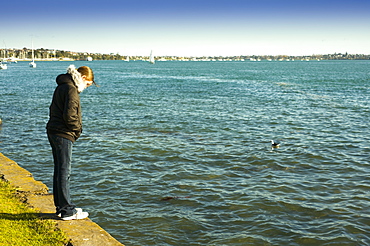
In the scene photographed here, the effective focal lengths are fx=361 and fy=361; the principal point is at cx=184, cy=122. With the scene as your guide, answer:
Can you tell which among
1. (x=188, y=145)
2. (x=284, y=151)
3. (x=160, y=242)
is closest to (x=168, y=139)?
(x=188, y=145)

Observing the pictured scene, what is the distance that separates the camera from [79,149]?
1380 cm

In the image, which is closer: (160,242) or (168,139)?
(160,242)

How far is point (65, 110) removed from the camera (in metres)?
5.36

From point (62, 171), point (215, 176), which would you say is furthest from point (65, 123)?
point (215, 176)

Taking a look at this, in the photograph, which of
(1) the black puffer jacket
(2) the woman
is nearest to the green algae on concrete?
(2) the woman

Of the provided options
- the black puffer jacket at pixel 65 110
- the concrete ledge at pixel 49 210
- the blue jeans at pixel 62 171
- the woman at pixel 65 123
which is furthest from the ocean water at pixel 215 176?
the black puffer jacket at pixel 65 110

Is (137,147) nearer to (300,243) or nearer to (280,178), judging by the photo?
(280,178)

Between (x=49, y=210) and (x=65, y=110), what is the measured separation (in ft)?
6.71

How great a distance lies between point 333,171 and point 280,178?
6.61 ft

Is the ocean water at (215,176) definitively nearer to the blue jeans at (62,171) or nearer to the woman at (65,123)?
the blue jeans at (62,171)

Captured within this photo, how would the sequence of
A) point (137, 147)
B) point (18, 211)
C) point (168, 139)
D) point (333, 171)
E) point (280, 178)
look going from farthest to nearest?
point (168, 139) < point (137, 147) < point (333, 171) < point (280, 178) < point (18, 211)

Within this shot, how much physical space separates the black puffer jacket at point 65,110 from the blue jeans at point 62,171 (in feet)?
0.39

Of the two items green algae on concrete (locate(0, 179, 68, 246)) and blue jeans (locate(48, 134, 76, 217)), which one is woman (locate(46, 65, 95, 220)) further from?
green algae on concrete (locate(0, 179, 68, 246))

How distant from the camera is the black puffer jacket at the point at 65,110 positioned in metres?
5.34
